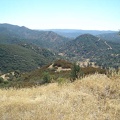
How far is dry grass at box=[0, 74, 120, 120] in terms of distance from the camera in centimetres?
505

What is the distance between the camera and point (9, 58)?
19775 centimetres

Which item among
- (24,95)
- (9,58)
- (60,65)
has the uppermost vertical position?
(24,95)

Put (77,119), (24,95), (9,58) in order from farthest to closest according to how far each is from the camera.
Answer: (9,58)
(24,95)
(77,119)

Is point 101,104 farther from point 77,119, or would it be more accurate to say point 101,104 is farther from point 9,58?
point 9,58

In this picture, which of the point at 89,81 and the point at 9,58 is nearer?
the point at 89,81

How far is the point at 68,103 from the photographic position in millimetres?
5680

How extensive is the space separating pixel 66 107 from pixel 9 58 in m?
197

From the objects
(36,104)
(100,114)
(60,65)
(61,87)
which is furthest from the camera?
(60,65)

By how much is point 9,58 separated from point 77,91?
196251 mm

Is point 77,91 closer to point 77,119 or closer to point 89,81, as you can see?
point 89,81

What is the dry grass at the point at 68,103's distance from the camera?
16.6ft

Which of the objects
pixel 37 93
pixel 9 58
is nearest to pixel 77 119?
pixel 37 93

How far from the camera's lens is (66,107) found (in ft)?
17.7

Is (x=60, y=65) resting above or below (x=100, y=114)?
below
